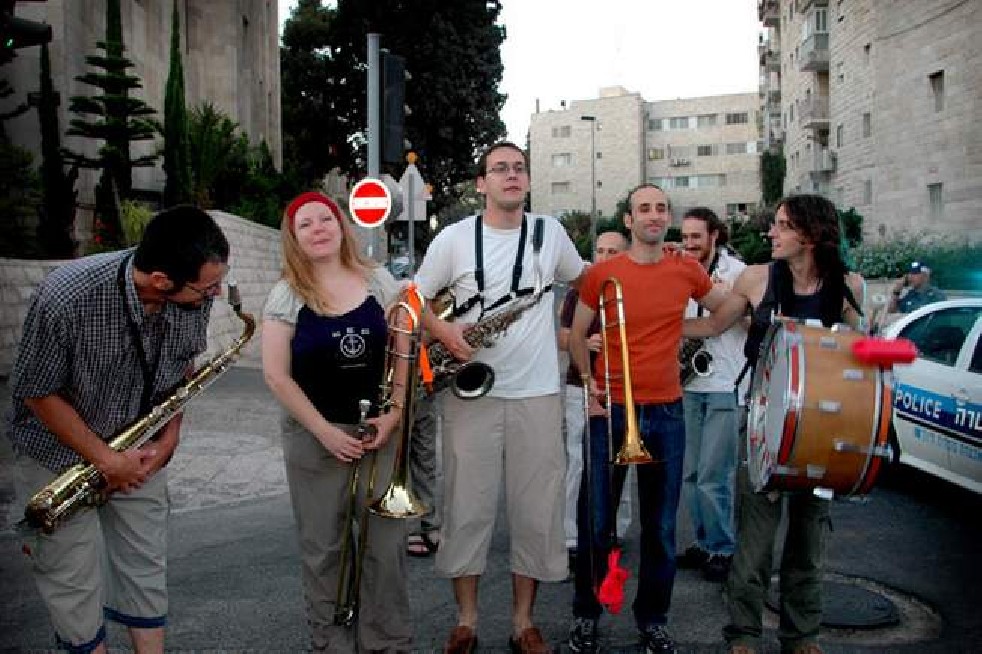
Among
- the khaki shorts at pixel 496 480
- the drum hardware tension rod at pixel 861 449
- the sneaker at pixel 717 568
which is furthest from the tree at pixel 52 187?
the drum hardware tension rod at pixel 861 449

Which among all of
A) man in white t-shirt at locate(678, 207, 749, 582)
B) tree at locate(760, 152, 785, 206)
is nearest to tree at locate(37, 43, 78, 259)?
man in white t-shirt at locate(678, 207, 749, 582)

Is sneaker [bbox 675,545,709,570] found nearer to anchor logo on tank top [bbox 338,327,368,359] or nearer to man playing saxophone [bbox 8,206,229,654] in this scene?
anchor logo on tank top [bbox 338,327,368,359]

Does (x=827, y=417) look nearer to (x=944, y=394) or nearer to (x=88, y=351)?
(x=88, y=351)

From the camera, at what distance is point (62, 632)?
10.9 ft

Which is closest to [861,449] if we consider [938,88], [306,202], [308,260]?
[308,260]

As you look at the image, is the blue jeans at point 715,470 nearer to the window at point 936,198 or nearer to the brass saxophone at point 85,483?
the brass saxophone at point 85,483

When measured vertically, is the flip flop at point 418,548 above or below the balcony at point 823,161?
below

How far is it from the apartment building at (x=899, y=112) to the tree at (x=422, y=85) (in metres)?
13.3

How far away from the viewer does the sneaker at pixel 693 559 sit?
5633 millimetres

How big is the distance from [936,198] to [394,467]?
95.4 ft

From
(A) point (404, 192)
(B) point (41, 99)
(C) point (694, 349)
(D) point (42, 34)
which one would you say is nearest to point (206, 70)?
(B) point (41, 99)

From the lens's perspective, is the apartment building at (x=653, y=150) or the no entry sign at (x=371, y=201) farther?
the apartment building at (x=653, y=150)

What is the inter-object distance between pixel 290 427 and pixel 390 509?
58 centimetres

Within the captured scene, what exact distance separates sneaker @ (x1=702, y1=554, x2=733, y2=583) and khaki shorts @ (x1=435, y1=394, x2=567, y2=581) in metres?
1.39
